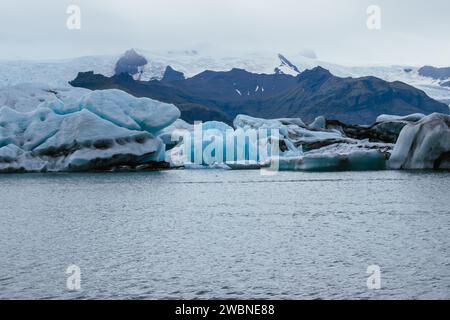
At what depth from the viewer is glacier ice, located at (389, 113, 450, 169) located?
45.2 metres

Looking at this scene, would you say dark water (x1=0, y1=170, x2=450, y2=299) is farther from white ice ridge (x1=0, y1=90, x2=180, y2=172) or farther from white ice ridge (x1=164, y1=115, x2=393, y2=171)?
white ice ridge (x1=164, y1=115, x2=393, y2=171)

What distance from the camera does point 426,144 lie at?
46.2m

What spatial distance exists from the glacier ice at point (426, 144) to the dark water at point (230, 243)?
7.82 metres

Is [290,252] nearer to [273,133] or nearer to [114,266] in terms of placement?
[114,266]

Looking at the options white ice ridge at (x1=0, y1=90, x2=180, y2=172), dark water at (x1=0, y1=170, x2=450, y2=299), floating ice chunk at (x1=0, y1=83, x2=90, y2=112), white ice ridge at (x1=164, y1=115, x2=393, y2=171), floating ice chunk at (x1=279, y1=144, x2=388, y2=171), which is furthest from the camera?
floating ice chunk at (x1=0, y1=83, x2=90, y2=112)

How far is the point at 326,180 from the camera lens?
47.5 meters

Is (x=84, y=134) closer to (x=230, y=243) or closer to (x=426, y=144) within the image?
(x=426, y=144)

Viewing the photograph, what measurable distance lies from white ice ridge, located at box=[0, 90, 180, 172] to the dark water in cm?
1448

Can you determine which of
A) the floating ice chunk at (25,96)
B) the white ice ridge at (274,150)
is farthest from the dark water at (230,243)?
the floating ice chunk at (25,96)

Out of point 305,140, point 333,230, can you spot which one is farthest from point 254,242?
point 305,140

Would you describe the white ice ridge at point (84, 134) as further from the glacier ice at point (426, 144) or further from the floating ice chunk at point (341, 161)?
the glacier ice at point (426, 144)

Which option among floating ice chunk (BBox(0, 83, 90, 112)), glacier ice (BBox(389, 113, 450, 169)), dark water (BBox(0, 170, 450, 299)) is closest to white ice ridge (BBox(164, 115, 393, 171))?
glacier ice (BBox(389, 113, 450, 169))

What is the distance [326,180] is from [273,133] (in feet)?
78.5

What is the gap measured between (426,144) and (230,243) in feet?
99.7
